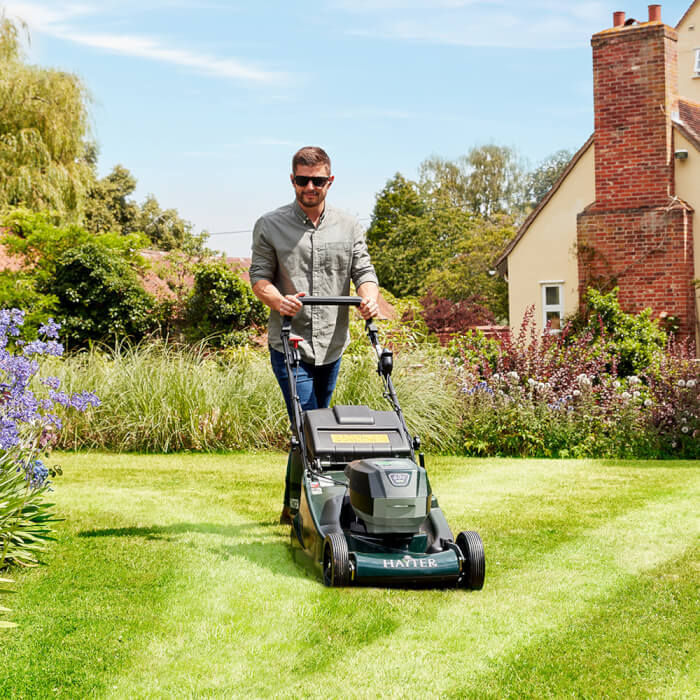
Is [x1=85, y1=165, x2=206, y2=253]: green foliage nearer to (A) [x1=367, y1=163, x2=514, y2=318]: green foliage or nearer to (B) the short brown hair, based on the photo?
(A) [x1=367, y1=163, x2=514, y2=318]: green foliage

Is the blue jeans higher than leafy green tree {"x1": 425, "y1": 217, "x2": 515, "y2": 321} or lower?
lower

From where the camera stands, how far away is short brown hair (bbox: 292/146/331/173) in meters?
4.59

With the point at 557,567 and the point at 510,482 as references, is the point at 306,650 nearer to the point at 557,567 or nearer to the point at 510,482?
the point at 557,567

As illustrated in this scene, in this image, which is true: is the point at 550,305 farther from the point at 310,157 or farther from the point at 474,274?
the point at 474,274

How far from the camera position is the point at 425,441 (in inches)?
359

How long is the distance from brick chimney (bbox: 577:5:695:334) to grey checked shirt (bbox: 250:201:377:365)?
10.5m

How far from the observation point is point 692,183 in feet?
48.5

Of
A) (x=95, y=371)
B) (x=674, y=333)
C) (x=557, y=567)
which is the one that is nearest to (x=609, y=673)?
(x=557, y=567)

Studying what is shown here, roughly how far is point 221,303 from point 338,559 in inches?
548

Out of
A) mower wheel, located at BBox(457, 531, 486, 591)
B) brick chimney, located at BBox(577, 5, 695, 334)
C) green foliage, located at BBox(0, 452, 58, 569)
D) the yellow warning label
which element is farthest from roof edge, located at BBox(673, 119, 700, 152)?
green foliage, located at BBox(0, 452, 58, 569)

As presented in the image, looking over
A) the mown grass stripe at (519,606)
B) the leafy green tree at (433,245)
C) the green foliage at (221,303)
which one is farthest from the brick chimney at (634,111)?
the leafy green tree at (433,245)

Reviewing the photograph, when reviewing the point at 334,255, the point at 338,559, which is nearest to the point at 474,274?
the point at 334,255

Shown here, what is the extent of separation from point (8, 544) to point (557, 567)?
2.56 m

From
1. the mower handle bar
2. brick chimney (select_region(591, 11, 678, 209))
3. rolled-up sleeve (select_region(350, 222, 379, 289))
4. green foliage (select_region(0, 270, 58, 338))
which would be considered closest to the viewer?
the mower handle bar
